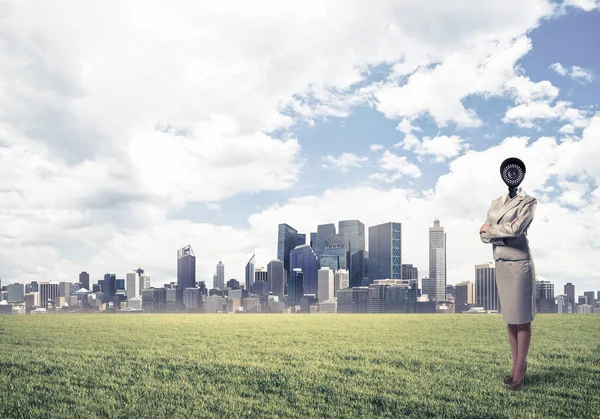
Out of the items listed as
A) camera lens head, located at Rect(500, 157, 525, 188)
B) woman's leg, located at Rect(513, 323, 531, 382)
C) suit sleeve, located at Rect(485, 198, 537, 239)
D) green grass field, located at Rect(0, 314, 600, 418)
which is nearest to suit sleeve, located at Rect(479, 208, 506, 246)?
suit sleeve, located at Rect(485, 198, 537, 239)

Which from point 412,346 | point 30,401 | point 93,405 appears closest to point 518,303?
point 412,346

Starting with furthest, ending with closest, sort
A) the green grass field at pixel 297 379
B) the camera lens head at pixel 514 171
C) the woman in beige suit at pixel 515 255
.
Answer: the camera lens head at pixel 514 171, the woman in beige suit at pixel 515 255, the green grass field at pixel 297 379

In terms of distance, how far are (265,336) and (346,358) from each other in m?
6.43

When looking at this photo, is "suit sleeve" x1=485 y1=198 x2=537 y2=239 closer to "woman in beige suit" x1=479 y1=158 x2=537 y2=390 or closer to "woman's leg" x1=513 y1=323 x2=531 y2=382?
"woman in beige suit" x1=479 y1=158 x2=537 y2=390

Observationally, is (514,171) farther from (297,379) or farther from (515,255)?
(297,379)

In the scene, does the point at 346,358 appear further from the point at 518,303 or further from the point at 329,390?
the point at 518,303

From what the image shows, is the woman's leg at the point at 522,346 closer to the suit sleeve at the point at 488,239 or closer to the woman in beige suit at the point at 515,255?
the woman in beige suit at the point at 515,255

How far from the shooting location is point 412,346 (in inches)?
568

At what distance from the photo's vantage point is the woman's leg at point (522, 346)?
8.87 m

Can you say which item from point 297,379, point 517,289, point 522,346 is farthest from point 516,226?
point 297,379

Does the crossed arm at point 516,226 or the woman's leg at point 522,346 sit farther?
the woman's leg at point 522,346

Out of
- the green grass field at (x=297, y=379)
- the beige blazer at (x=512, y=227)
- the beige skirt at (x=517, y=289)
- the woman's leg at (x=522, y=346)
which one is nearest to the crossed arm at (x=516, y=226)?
the beige blazer at (x=512, y=227)

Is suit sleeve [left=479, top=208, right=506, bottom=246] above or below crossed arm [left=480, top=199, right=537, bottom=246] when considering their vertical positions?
below

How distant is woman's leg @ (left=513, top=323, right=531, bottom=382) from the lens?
8.87 meters
